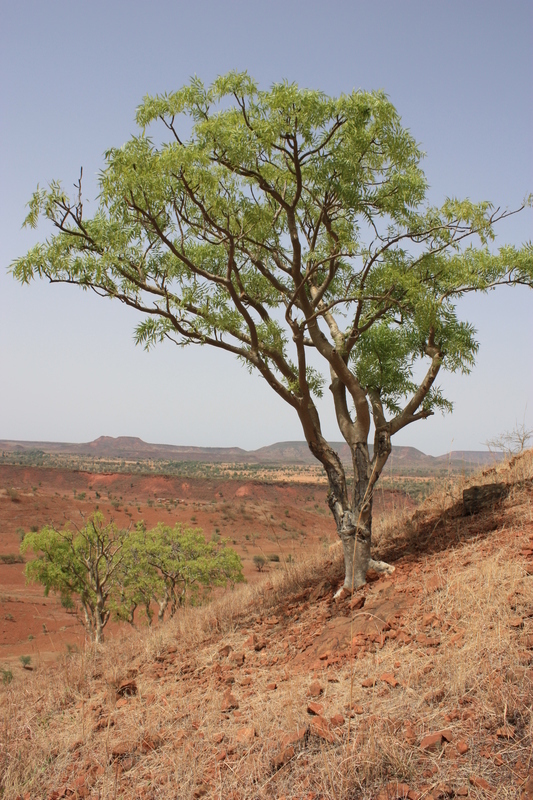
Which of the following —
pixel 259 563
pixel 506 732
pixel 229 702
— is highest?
pixel 506 732

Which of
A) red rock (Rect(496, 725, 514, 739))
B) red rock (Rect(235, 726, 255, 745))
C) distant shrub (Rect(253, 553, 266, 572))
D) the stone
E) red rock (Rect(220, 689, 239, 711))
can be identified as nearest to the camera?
red rock (Rect(496, 725, 514, 739))

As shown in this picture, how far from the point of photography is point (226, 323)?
7.43 metres

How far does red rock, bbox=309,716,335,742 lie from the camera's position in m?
3.59

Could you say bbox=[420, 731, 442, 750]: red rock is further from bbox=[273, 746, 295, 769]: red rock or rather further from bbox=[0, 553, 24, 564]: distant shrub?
bbox=[0, 553, 24, 564]: distant shrub

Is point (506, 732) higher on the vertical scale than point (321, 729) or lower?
higher

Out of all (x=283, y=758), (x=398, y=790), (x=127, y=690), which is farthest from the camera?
(x=127, y=690)

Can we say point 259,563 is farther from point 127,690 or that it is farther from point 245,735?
point 245,735

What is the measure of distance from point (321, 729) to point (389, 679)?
831 mm

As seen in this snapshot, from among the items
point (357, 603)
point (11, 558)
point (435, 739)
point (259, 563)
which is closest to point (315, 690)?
point (435, 739)

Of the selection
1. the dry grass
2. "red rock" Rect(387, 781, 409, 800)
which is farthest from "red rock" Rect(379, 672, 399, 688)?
"red rock" Rect(387, 781, 409, 800)

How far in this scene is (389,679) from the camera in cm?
425

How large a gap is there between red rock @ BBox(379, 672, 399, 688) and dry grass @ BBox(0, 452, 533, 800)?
0.07 m

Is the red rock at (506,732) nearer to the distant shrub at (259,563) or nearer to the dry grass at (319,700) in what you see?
the dry grass at (319,700)

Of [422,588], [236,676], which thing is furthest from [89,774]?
[422,588]
